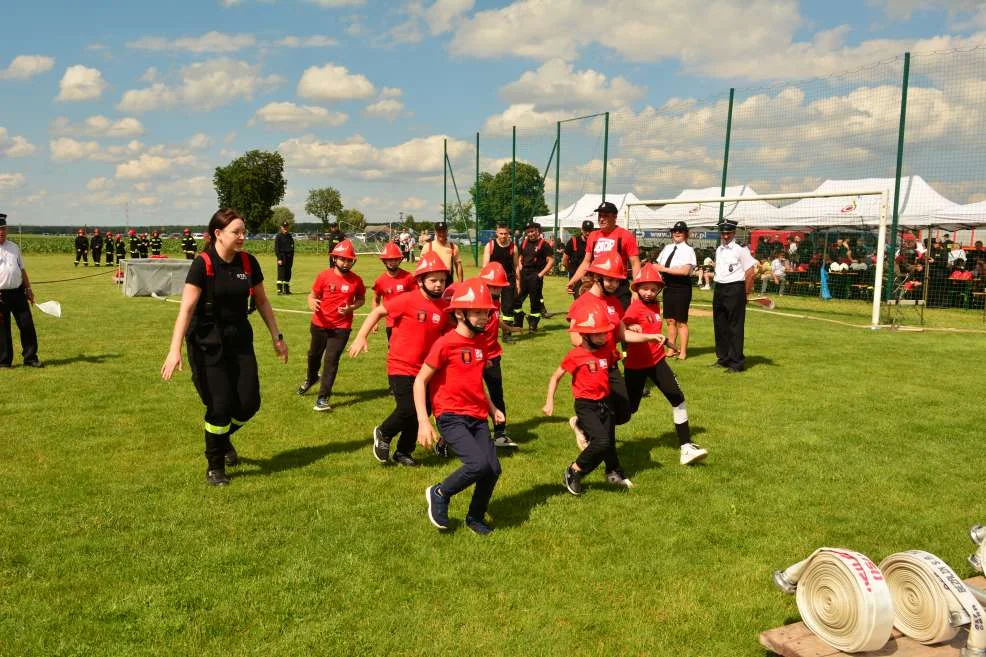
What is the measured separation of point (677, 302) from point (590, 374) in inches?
264

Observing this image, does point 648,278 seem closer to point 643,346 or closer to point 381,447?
point 643,346

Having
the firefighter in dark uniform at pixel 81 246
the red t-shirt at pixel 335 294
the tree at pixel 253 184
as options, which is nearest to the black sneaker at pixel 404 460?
the red t-shirt at pixel 335 294

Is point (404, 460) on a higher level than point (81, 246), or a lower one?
lower

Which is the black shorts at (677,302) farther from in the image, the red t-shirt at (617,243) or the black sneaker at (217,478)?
the black sneaker at (217,478)

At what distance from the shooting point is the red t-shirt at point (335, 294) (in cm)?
903

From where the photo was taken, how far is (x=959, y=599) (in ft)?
10.4

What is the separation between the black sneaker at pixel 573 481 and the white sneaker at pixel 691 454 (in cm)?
131

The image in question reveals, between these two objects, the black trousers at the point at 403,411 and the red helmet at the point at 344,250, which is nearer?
the black trousers at the point at 403,411

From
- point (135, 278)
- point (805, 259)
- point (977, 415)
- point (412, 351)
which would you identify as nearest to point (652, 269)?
point (412, 351)

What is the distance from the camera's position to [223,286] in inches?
228

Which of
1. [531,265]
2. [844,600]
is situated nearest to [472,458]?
[844,600]

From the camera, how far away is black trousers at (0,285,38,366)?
10.9m

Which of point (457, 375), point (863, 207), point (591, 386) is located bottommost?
point (591, 386)

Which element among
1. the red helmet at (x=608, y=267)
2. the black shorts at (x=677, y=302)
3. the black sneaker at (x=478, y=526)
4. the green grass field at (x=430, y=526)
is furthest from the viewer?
the black shorts at (x=677, y=302)
